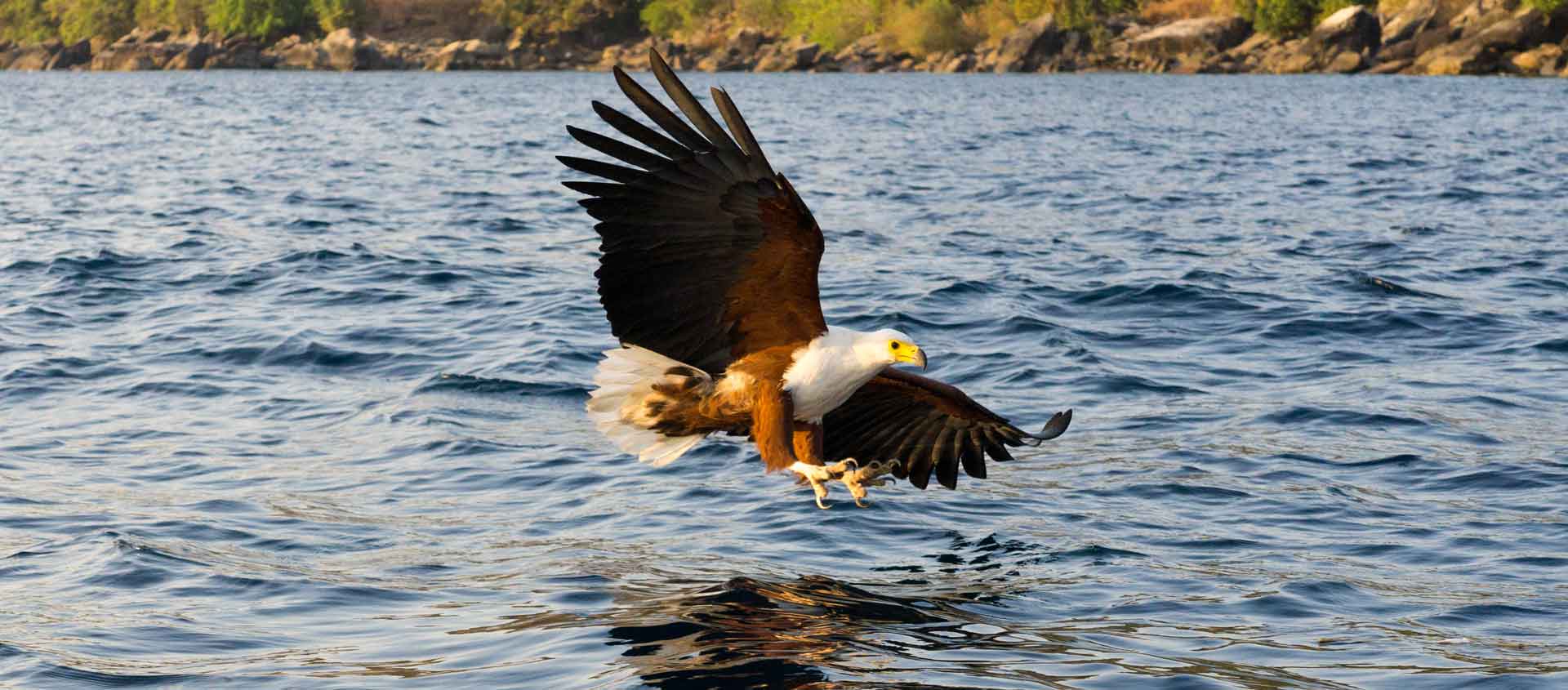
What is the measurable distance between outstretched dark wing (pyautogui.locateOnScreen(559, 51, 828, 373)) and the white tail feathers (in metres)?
0.09

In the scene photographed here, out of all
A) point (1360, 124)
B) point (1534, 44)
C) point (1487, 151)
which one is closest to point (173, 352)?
point (1487, 151)

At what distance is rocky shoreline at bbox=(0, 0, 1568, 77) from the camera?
60.7m

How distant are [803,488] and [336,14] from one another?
89.4 metres

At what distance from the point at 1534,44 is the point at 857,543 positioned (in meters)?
59.7

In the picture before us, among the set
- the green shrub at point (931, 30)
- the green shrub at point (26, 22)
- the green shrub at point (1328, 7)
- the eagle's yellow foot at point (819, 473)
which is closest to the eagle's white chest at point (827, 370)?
the eagle's yellow foot at point (819, 473)

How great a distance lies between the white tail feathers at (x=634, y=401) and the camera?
6754 millimetres

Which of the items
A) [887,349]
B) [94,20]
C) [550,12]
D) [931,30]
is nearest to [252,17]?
[94,20]

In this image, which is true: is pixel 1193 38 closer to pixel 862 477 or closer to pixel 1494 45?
pixel 1494 45

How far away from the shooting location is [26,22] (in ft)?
320

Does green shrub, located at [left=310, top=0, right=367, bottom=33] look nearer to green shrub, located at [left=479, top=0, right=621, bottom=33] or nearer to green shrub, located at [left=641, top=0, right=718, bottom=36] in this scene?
green shrub, located at [left=479, top=0, right=621, bottom=33]

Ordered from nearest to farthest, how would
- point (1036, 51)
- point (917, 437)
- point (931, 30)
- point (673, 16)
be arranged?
point (917, 437) → point (1036, 51) → point (931, 30) → point (673, 16)

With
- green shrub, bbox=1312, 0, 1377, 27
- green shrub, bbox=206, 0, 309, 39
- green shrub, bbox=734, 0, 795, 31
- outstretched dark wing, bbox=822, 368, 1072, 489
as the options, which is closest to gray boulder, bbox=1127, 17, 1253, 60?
green shrub, bbox=1312, 0, 1377, 27

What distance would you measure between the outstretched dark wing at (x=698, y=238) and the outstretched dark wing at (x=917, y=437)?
1164 mm

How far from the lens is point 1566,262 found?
15.3 meters
